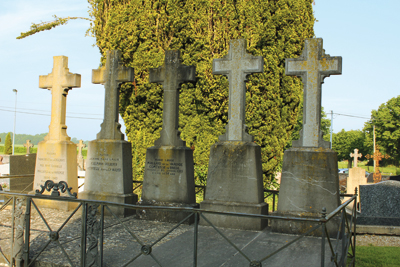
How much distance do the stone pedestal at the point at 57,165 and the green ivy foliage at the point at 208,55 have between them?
9.95 feet

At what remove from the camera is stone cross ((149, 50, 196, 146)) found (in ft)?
24.8

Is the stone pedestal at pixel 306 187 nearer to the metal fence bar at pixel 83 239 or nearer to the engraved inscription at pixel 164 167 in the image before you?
the engraved inscription at pixel 164 167

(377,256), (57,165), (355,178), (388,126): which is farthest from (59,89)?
(388,126)

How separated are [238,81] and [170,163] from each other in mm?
2124

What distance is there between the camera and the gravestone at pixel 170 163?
7.28 metres

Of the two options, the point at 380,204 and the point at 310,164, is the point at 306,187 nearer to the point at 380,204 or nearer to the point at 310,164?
the point at 310,164

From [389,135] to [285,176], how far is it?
44624mm

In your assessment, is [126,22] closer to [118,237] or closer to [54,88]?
[54,88]

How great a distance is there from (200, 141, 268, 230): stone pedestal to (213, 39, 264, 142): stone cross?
20cm

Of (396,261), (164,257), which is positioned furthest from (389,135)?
(164,257)

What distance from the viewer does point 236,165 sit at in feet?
22.3

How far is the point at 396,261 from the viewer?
6090 millimetres

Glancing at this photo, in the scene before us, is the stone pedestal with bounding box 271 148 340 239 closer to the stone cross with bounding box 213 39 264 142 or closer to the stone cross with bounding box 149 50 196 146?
the stone cross with bounding box 213 39 264 142

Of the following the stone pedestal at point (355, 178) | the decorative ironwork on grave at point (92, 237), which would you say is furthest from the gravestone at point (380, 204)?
the stone pedestal at point (355, 178)
